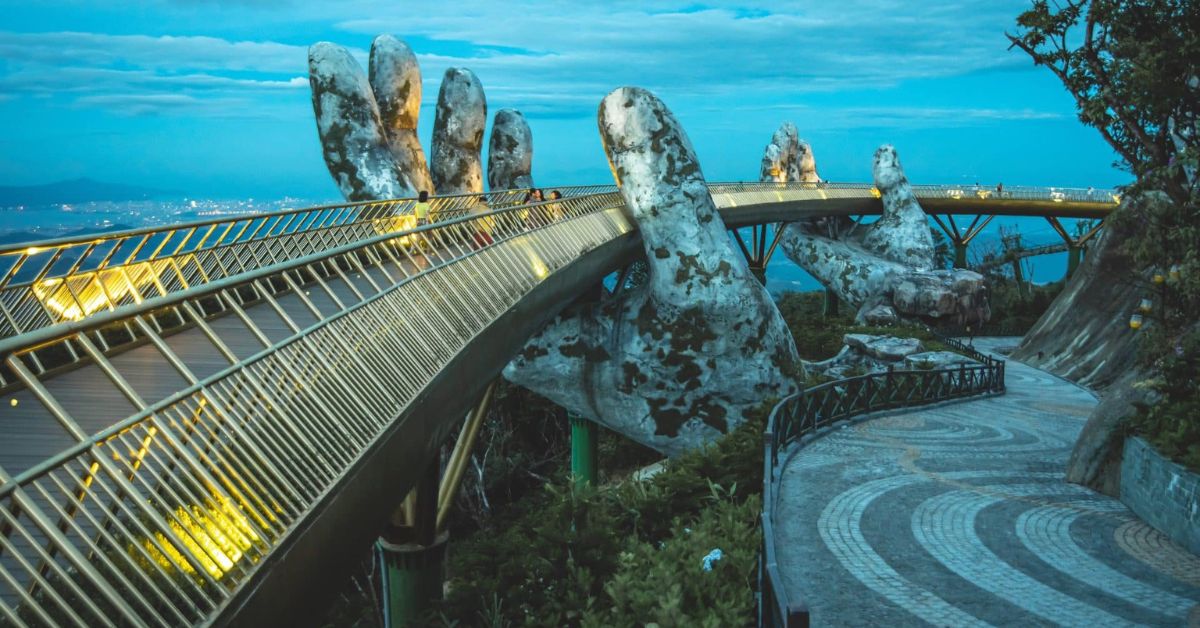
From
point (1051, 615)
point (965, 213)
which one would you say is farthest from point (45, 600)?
point (965, 213)

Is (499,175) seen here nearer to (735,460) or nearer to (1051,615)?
(735,460)

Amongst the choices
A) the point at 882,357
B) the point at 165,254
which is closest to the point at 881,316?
the point at 882,357

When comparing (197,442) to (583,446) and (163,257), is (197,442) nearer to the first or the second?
(163,257)

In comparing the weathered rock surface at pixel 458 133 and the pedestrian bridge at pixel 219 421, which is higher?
the weathered rock surface at pixel 458 133

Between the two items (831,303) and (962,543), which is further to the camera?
(831,303)

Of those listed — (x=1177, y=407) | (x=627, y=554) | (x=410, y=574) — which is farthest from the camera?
(x=410, y=574)

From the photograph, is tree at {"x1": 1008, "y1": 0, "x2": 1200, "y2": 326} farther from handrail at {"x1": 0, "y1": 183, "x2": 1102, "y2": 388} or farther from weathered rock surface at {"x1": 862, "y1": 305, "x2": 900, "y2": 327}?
weathered rock surface at {"x1": 862, "y1": 305, "x2": 900, "y2": 327}

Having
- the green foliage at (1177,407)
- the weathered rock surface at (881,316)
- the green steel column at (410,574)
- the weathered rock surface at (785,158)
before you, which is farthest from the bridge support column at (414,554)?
the weathered rock surface at (785,158)

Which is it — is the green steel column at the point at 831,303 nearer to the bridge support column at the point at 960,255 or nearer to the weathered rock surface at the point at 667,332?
the bridge support column at the point at 960,255
